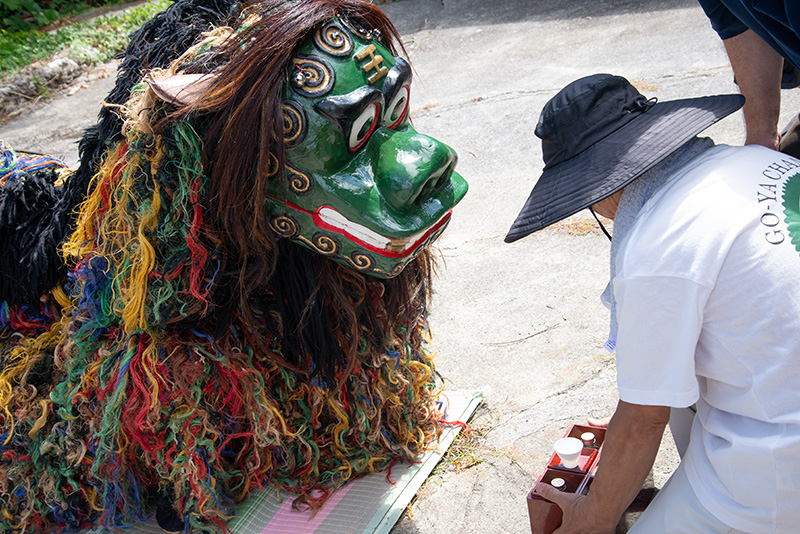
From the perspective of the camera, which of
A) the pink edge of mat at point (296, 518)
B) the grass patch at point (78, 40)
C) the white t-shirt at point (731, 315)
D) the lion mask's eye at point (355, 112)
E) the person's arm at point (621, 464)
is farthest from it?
the grass patch at point (78, 40)

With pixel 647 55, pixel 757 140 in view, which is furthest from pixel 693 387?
pixel 647 55

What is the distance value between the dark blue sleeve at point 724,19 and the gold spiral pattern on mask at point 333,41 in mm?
1105

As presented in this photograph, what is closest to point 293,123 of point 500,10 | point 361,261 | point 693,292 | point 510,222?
point 361,261

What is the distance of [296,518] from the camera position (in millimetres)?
1811

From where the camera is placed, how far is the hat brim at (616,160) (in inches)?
50.5

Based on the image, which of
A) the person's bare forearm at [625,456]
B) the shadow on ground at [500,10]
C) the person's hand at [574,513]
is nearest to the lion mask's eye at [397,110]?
the person's bare forearm at [625,456]

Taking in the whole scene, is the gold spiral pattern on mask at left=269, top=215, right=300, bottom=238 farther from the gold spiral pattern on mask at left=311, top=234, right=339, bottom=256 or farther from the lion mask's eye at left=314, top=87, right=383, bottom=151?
the lion mask's eye at left=314, top=87, right=383, bottom=151

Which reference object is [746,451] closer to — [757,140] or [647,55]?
[757,140]

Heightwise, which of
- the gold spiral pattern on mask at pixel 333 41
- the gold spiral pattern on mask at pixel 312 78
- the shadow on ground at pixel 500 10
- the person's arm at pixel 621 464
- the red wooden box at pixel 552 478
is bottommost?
the shadow on ground at pixel 500 10

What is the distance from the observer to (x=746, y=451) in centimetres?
125

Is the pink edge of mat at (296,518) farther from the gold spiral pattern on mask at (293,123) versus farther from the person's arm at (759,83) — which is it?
the person's arm at (759,83)

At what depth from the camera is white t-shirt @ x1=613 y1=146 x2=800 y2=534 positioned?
1196 millimetres

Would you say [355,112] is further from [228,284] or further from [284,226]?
[228,284]

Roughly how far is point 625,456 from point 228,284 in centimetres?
93
